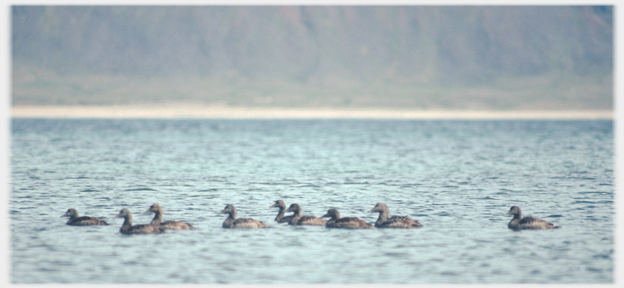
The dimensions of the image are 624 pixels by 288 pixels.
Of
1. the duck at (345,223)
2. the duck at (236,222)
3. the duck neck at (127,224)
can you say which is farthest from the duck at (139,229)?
the duck at (345,223)

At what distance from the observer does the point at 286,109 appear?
19262cm

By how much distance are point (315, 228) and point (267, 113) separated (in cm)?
17010

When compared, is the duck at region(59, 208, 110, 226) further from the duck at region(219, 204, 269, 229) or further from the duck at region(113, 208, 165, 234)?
the duck at region(219, 204, 269, 229)

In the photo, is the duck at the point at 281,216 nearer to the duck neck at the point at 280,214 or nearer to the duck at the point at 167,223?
the duck neck at the point at 280,214

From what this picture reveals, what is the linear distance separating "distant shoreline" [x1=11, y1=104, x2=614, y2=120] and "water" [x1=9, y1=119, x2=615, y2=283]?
13404 cm

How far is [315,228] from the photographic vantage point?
24.8 m

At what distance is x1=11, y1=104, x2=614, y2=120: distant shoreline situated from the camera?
180 m

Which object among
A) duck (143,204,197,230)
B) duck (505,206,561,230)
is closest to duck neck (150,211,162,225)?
duck (143,204,197,230)

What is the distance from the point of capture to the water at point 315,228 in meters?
19.1

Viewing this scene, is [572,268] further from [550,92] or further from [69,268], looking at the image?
[550,92]

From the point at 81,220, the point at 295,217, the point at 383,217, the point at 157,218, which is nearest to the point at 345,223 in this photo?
the point at 383,217

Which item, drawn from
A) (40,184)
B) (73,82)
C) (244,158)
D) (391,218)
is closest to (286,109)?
(73,82)

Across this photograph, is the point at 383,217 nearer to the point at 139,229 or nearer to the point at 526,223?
the point at 526,223

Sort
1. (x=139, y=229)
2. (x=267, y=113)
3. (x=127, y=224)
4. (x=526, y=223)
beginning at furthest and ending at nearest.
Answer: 1. (x=267, y=113)
2. (x=526, y=223)
3. (x=127, y=224)
4. (x=139, y=229)
